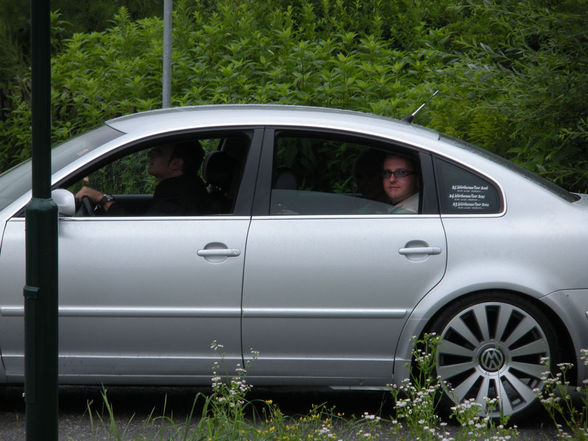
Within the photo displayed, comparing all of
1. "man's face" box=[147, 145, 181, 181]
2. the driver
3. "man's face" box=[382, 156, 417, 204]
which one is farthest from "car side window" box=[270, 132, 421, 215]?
"man's face" box=[147, 145, 181, 181]

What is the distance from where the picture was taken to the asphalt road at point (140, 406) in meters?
4.83

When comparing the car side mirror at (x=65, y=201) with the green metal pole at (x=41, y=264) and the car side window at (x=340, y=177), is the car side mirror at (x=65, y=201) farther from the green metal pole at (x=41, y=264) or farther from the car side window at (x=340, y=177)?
the green metal pole at (x=41, y=264)

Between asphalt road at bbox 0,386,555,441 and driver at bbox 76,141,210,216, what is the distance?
3.40 feet

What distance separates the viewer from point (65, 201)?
4715mm

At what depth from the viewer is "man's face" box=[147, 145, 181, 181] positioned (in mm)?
5207

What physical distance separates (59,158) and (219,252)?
1.10 meters

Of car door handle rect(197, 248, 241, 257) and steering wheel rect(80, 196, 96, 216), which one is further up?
steering wheel rect(80, 196, 96, 216)

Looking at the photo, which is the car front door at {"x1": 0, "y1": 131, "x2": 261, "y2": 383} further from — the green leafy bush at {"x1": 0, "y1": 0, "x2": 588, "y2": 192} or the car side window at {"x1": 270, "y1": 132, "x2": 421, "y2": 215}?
the green leafy bush at {"x1": 0, "y1": 0, "x2": 588, "y2": 192}

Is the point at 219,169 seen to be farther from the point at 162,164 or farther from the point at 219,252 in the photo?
the point at 219,252

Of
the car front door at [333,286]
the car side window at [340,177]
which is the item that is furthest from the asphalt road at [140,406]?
the car side window at [340,177]

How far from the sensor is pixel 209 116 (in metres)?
5.14

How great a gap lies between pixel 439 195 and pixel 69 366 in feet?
6.94

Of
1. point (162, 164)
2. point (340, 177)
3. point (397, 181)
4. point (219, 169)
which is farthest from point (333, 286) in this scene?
point (162, 164)

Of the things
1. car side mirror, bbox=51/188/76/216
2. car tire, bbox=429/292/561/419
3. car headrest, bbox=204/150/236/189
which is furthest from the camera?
car headrest, bbox=204/150/236/189
